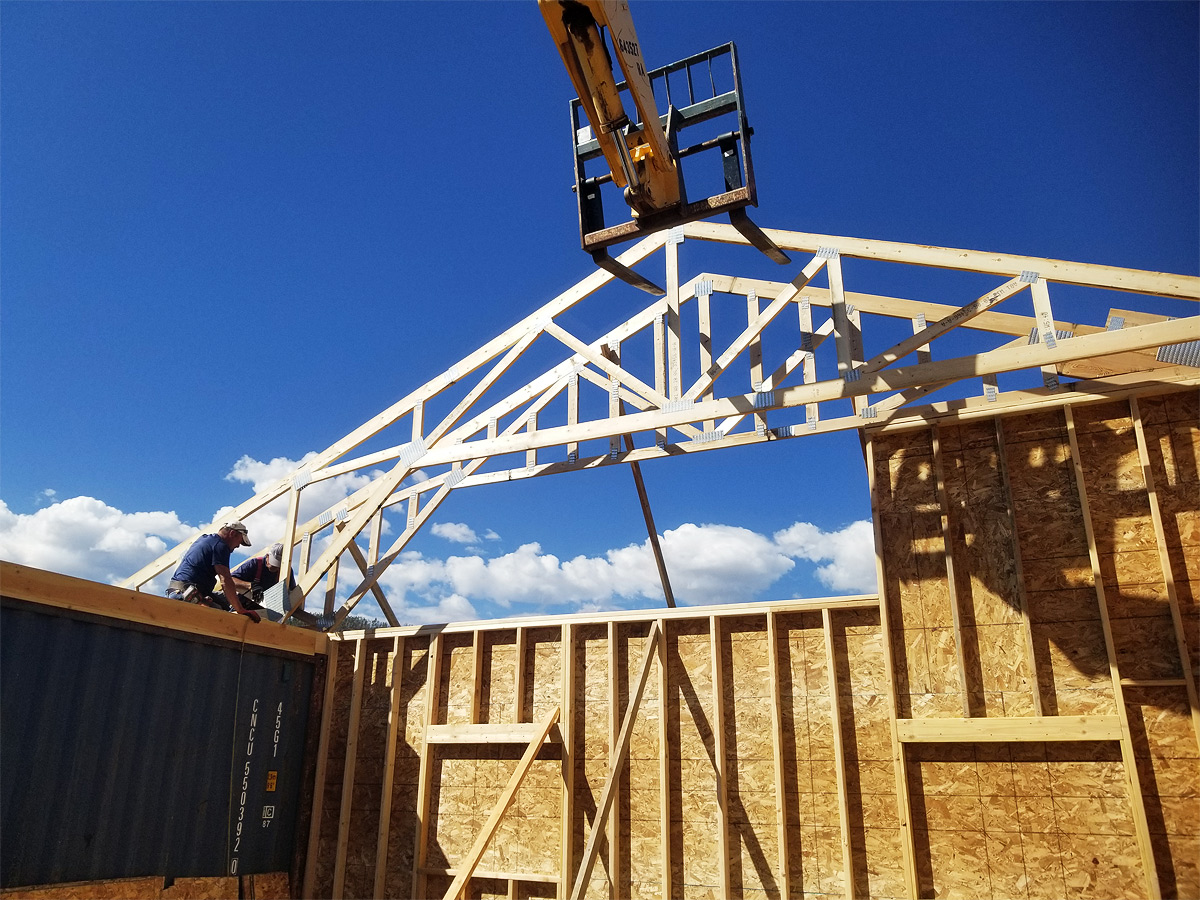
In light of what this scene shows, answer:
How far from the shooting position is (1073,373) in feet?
25.6

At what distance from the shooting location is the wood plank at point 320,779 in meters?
9.65

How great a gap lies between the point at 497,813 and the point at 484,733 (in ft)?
5.40

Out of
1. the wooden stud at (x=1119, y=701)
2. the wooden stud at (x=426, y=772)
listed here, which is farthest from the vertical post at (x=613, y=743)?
the wooden stud at (x=1119, y=701)

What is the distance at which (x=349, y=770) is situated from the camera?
9.84 m

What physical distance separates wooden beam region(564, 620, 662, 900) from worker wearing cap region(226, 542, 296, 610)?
4.35 metres

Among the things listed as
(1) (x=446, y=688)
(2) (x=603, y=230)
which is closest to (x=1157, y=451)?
(2) (x=603, y=230)

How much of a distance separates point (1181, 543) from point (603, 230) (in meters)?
5.53

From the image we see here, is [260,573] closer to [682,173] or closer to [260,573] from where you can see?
[260,573]

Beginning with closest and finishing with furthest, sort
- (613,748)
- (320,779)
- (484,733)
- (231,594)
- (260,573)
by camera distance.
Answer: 1. (613,748)
2. (231,594)
3. (484,733)
4. (320,779)
5. (260,573)

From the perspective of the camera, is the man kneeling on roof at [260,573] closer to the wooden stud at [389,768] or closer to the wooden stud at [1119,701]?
the wooden stud at [389,768]

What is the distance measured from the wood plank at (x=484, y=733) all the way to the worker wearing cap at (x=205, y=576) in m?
2.36

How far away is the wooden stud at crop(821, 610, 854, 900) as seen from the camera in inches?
297

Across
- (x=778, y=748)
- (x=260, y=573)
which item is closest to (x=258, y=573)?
(x=260, y=573)

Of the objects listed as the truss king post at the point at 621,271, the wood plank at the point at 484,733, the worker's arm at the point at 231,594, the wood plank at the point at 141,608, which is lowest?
the wood plank at the point at 484,733
